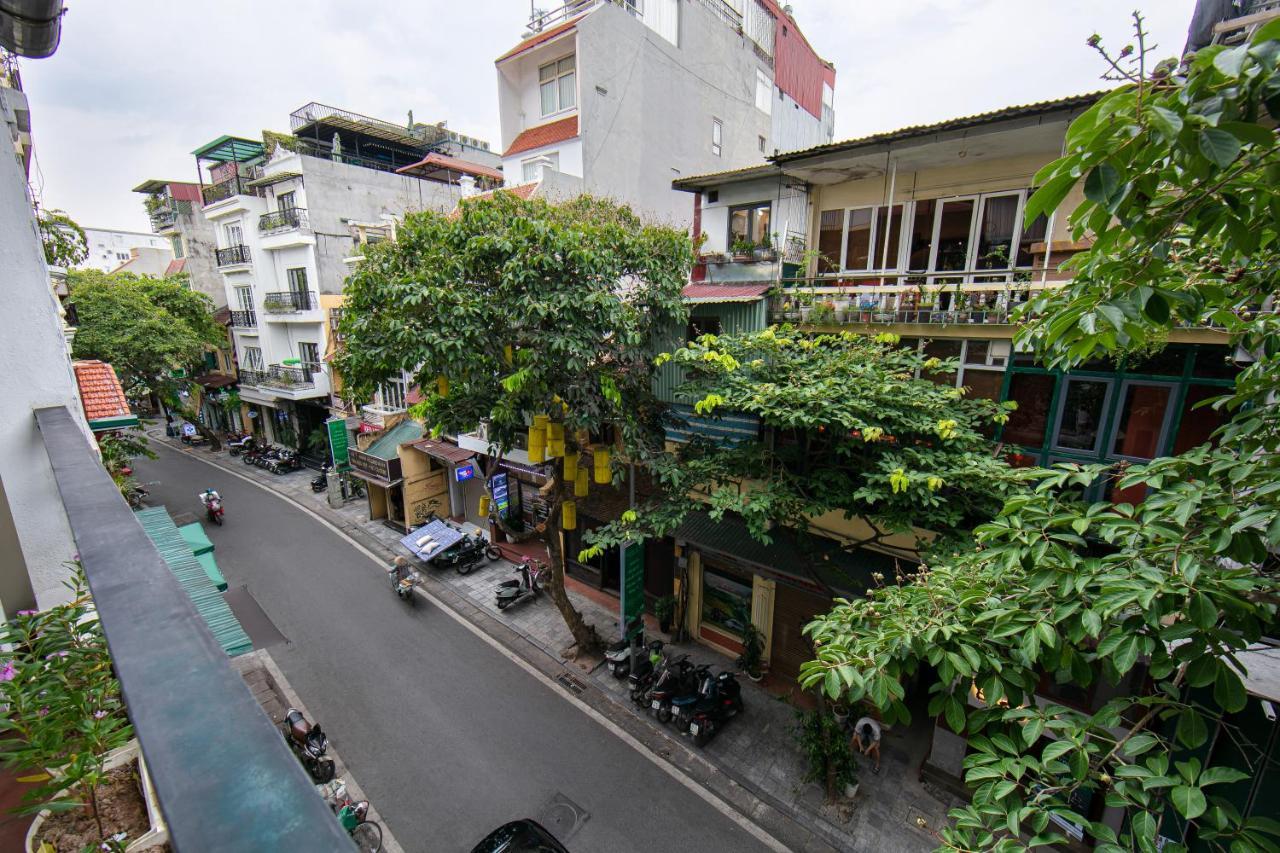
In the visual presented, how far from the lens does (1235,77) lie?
2.30m

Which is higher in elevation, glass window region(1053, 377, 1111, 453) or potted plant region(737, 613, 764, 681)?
glass window region(1053, 377, 1111, 453)

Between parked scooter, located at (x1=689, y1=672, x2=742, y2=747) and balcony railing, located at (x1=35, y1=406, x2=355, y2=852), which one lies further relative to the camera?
parked scooter, located at (x1=689, y1=672, x2=742, y2=747)

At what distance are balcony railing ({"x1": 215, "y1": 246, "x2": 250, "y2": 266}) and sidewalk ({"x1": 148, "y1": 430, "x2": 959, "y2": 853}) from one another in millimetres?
21088

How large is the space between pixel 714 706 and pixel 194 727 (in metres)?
11.2

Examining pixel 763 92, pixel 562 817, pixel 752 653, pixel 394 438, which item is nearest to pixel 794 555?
pixel 752 653

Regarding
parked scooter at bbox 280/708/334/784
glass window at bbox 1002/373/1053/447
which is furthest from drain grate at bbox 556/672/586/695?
glass window at bbox 1002/373/1053/447

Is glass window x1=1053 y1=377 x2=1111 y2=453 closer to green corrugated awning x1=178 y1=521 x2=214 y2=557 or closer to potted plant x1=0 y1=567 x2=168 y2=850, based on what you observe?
potted plant x1=0 y1=567 x2=168 y2=850

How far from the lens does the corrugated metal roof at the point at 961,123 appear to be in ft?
25.0

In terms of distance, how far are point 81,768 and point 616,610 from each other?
43.2ft

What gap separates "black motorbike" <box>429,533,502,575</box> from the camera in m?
16.6

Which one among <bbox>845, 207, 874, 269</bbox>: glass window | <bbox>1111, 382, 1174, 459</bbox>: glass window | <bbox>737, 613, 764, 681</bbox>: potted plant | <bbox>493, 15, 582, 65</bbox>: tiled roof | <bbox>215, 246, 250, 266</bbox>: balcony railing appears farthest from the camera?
<bbox>215, 246, 250, 266</bbox>: balcony railing

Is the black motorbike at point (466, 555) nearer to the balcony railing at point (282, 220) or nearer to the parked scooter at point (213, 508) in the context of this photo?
the parked scooter at point (213, 508)

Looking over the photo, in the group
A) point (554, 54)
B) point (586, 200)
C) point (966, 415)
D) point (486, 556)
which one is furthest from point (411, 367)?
point (554, 54)

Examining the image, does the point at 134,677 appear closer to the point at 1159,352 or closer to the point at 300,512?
the point at 1159,352
